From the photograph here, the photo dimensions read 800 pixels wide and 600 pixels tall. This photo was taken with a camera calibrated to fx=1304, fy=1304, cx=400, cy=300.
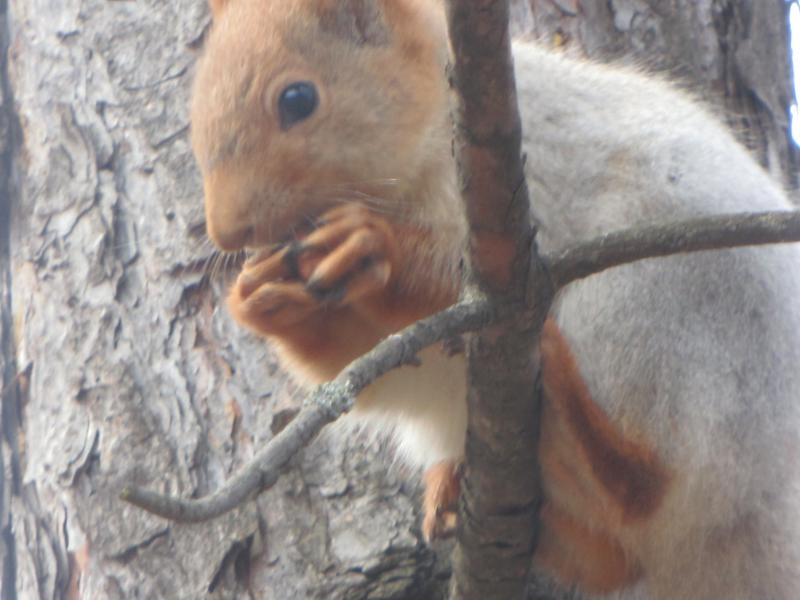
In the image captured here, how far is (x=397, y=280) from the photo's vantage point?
2000mm

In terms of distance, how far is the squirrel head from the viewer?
205cm

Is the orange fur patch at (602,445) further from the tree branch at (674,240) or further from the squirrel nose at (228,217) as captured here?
the squirrel nose at (228,217)

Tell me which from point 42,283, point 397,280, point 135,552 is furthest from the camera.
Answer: point 42,283

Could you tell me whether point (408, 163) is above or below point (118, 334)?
above

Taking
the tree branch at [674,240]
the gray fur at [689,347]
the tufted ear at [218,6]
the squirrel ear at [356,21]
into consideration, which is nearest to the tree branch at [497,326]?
the tree branch at [674,240]

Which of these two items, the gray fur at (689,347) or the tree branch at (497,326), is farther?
the gray fur at (689,347)

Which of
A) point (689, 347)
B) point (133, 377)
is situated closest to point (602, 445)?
point (689, 347)

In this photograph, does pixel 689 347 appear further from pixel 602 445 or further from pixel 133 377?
pixel 133 377

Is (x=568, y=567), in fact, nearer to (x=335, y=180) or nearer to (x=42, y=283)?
(x=335, y=180)

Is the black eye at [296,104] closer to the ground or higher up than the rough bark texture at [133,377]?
higher up

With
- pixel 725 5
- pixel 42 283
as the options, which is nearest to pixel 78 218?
pixel 42 283

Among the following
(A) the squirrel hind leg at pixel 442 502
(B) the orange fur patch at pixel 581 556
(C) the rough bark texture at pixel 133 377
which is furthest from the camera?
(C) the rough bark texture at pixel 133 377

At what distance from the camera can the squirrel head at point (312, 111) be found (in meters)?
2.05

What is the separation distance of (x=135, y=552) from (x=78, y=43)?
119 centimetres
